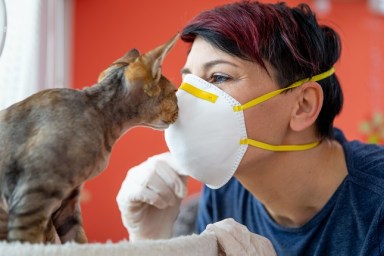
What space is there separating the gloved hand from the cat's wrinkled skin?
1.29ft

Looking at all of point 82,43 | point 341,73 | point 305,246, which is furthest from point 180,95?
point 341,73

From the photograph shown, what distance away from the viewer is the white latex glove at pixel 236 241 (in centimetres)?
62

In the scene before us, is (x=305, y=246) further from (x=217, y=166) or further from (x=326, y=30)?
(x=326, y=30)

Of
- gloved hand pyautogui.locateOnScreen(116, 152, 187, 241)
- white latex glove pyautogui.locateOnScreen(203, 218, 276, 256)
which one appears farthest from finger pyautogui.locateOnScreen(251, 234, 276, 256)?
gloved hand pyautogui.locateOnScreen(116, 152, 187, 241)

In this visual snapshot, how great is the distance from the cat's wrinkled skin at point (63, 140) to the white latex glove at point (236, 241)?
0.15 m

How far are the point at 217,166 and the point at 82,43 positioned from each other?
1890mm

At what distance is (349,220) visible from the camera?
951mm

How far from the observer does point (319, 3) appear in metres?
3.34

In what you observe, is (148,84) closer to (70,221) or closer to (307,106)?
(70,221)

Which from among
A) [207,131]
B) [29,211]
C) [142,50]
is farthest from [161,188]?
[142,50]

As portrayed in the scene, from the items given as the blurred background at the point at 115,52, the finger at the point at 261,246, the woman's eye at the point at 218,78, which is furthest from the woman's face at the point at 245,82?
the finger at the point at 261,246

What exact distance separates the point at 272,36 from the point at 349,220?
0.35 m

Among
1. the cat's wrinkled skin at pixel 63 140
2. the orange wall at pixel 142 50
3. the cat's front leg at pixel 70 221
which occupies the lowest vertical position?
the orange wall at pixel 142 50

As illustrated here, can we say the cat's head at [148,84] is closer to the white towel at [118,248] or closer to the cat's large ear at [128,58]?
the cat's large ear at [128,58]
